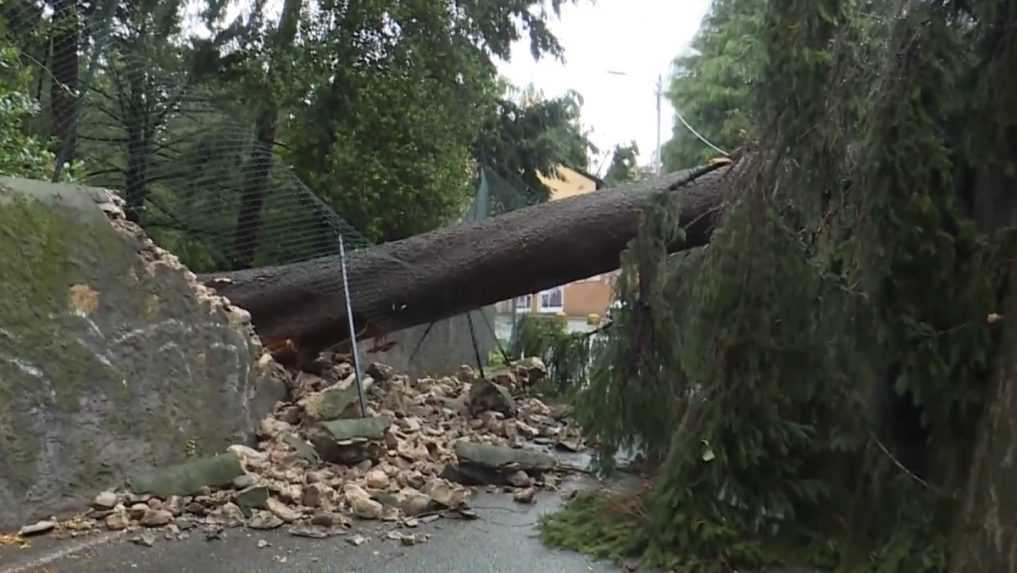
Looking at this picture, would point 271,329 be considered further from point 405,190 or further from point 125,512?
point 405,190

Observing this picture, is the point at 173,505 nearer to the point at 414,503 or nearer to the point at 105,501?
the point at 105,501

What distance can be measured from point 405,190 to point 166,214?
2.39 meters

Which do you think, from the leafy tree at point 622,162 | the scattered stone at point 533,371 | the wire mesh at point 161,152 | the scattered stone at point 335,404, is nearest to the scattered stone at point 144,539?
the scattered stone at point 335,404

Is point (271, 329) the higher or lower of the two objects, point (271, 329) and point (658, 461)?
the higher

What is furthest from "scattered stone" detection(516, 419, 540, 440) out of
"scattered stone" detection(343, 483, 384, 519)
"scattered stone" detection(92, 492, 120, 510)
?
"scattered stone" detection(92, 492, 120, 510)

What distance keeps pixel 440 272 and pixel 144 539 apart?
2.74m

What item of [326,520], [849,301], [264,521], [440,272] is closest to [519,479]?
[326,520]

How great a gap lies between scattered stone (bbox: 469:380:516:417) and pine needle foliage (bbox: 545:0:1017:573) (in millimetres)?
2683

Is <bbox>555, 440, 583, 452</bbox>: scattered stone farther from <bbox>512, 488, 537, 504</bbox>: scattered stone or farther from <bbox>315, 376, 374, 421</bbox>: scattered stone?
<bbox>315, 376, 374, 421</bbox>: scattered stone

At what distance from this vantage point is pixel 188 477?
13.1ft

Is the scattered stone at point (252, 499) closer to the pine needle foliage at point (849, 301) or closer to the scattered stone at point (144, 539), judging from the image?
the scattered stone at point (144, 539)

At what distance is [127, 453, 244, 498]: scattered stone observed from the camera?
3926 mm

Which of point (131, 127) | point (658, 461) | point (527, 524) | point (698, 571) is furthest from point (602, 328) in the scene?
point (131, 127)

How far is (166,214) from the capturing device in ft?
21.6
